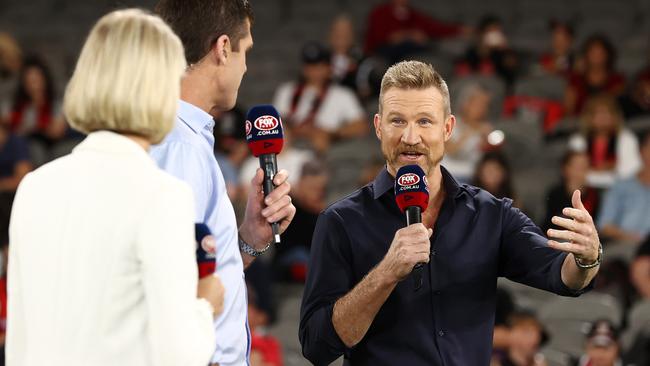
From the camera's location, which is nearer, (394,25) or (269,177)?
(269,177)

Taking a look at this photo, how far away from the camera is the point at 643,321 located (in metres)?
7.07

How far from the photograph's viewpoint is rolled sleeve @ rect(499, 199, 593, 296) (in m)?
Answer: 3.53

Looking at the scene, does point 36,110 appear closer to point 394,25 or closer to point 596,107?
point 394,25

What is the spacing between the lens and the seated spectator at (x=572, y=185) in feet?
27.6

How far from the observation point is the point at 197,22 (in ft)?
10.7

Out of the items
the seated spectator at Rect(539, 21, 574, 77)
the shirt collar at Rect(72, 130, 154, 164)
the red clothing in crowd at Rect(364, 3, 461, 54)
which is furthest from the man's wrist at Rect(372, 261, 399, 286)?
the red clothing in crowd at Rect(364, 3, 461, 54)

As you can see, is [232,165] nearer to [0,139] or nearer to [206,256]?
[0,139]

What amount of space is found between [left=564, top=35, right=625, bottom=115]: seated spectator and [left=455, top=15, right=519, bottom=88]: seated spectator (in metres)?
0.79

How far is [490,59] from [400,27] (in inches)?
48.4

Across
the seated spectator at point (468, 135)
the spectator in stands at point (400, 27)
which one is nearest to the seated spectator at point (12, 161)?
the seated spectator at point (468, 135)

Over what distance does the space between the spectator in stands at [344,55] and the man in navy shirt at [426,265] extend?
7.04 m

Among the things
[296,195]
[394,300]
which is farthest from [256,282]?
[394,300]

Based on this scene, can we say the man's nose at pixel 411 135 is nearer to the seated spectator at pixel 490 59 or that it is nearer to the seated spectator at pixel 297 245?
the seated spectator at pixel 297 245

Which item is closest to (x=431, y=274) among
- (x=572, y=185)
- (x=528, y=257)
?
(x=528, y=257)
